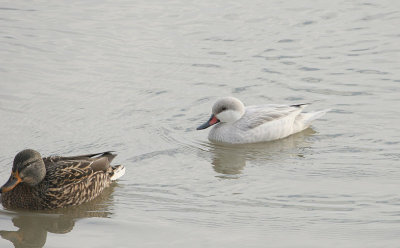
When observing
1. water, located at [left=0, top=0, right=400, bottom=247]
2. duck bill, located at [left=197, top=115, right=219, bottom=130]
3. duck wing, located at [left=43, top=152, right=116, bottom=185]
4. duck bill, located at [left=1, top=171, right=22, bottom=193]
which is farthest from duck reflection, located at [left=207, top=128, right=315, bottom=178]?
duck bill, located at [left=1, top=171, right=22, bottom=193]

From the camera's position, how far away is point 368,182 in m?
10.3

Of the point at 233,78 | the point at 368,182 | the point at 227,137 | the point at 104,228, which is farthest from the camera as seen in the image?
the point at 233,78

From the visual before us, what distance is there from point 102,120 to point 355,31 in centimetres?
651

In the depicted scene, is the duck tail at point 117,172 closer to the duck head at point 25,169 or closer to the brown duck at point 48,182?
the brown duck at point 48,182

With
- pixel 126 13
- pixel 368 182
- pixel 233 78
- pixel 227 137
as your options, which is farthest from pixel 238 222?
pixel 126 13

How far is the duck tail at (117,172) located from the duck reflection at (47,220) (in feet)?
0.90

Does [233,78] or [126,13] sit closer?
[233,78]

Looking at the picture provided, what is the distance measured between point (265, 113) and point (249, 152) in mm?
844

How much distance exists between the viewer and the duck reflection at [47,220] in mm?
8711

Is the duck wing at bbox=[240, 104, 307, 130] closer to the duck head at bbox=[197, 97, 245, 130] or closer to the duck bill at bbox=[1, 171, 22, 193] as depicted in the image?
the duck head at bbox=[197, 97, 245, 130]

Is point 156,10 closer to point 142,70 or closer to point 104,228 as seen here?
point 142,70

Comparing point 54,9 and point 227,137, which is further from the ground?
point 54,9

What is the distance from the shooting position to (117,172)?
10.4 m

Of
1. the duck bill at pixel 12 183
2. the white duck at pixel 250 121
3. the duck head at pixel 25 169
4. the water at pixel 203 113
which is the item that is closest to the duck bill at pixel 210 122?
the white duck at pixel 250 121
